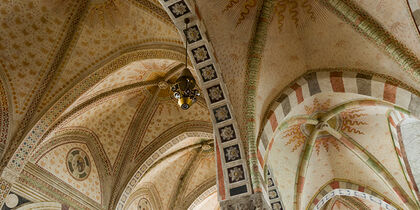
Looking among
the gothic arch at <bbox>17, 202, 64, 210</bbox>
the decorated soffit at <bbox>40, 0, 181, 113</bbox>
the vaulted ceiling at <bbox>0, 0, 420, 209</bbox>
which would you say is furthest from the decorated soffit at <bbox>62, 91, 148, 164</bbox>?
the gothic arch at <bbox>17, 202, 64, 210</bbox>

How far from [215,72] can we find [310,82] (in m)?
2.10

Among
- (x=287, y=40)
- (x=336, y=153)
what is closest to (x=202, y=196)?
(x=336, y=153)

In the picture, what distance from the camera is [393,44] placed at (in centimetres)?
615

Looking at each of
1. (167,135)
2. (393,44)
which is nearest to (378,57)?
(393,44)

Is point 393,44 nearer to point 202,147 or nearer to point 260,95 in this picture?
point 260,95

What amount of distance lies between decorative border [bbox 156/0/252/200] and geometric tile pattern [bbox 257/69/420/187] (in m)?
0.48

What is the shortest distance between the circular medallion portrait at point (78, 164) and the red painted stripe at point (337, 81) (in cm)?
636

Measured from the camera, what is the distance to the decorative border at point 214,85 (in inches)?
234

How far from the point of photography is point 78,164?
988 cm

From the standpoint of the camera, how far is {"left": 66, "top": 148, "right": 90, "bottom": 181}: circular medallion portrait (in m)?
9.66

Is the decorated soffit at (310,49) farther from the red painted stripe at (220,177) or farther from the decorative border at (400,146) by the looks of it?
the decorative border at (400,146)

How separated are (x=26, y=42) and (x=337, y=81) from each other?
6.21 metres

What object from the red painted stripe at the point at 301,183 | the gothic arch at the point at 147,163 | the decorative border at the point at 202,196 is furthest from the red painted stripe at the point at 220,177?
the decorative border at the point at 202,196

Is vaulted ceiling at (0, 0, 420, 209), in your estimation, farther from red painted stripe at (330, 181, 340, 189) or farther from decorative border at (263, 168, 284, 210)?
decorative border at (263, 168, 284, 210)
